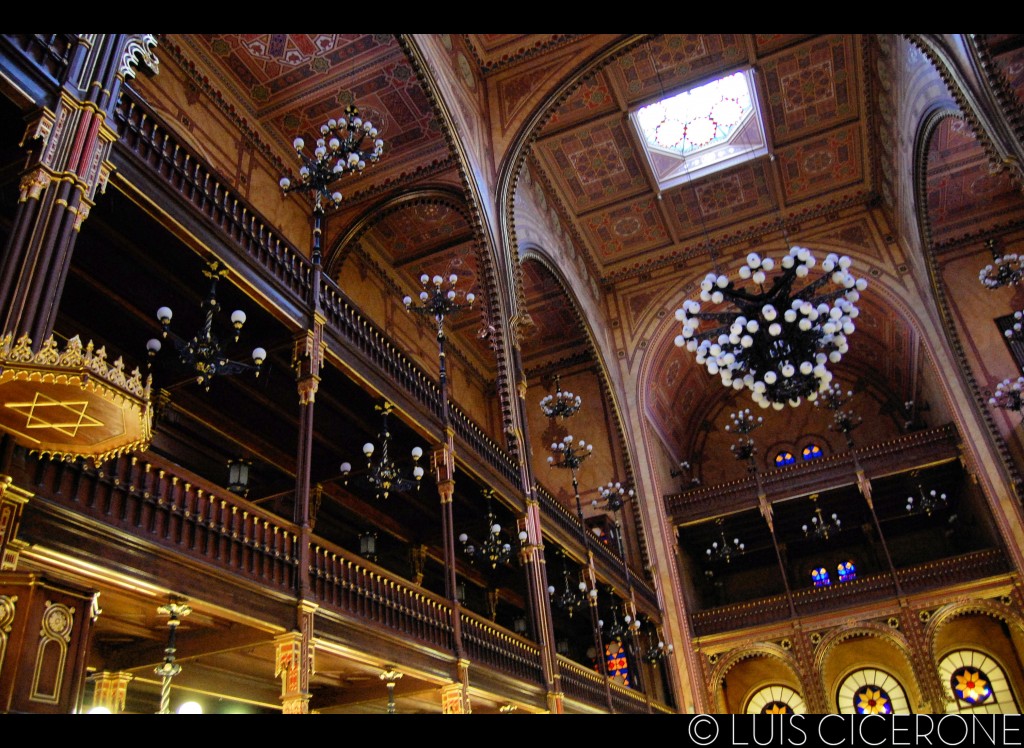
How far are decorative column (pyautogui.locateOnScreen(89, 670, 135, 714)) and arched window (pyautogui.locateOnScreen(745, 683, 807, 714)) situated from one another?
17842 mm

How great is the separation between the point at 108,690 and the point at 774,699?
61.1 feet

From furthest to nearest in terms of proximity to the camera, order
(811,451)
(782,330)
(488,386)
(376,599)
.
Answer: (811,451), (488,386), (782,330), (376,599)

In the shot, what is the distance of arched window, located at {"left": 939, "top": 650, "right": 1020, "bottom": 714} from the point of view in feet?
62.2

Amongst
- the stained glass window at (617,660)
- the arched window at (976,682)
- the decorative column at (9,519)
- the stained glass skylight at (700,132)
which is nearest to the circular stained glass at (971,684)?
the arched window at (976,682)

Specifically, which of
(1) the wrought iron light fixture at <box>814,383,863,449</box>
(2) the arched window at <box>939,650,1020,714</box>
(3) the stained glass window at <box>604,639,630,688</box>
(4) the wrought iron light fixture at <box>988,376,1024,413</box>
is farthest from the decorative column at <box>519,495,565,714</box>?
(2) the arched window at <box>939,650,1020,714</box>

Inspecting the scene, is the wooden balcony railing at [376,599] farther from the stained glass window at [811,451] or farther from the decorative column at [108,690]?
the stained glass window at [811,451]

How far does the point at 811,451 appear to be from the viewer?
2486cm

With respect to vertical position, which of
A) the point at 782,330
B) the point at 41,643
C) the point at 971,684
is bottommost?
the point at 41,643

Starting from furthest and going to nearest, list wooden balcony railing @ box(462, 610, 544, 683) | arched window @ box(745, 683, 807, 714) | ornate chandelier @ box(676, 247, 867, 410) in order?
arched window @ box(745, 683, 807, 714) → wooden balcony railing @ box(462, 610, 544, 683) → ornate chandelier @ box(676, 247, 867, 410)

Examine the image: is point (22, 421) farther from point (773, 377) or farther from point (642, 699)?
point (642, 699)

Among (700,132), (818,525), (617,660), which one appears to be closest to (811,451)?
(818,525)

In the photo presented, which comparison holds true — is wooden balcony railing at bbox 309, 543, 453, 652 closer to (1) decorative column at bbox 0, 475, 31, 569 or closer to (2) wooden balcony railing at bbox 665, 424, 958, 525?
(1) decorative column at bbox 0, 475, 31, 569

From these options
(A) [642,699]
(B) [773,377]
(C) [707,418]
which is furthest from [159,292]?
(C) [707,418]

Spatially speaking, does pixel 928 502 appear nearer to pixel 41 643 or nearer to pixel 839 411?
pixel 839 411
